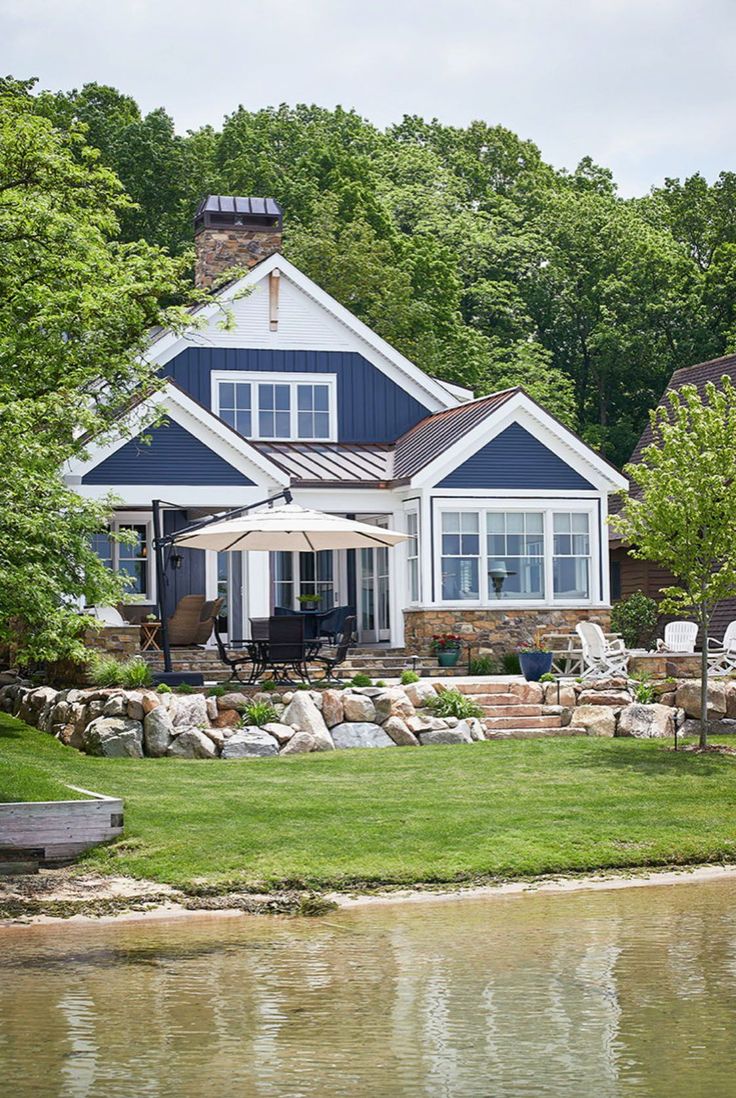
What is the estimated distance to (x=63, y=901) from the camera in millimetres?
11438

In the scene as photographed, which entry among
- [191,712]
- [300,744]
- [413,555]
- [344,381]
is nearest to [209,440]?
[413,555]

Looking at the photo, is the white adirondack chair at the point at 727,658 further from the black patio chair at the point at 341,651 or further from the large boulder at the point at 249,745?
the large boulder at the point at 249,745

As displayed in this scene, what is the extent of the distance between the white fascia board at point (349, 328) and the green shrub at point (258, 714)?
919cm

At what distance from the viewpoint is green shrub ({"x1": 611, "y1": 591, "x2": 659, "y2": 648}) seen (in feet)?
92.9

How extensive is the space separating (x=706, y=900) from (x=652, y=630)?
17.8 metres

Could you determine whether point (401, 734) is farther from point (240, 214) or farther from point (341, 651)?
point (240, 214)

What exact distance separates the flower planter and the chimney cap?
38.2ft

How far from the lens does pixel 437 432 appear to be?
26.0 m

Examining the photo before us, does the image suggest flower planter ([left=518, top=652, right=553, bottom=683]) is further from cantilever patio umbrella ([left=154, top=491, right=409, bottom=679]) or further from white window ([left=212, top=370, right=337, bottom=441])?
white window ([left=212, top=370, right=337, bottom=441])

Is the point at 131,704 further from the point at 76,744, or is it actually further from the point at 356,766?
the point at 356,766

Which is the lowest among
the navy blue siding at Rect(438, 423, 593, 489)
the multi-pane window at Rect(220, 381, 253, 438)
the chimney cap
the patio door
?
the patio door

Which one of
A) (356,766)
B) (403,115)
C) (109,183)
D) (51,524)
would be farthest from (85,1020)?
(403,115)

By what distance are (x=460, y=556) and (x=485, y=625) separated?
3.95 ft

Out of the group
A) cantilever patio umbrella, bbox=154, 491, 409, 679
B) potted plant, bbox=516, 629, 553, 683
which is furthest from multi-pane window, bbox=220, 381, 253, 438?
potted plant, bbox=516, 629, 553, 683
